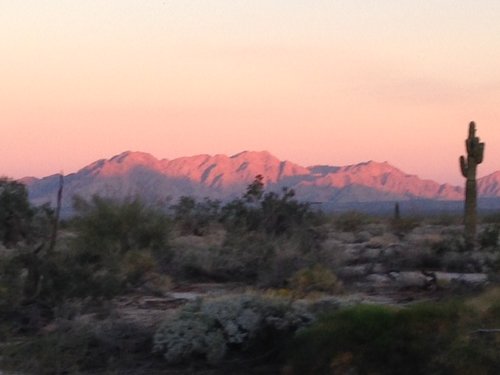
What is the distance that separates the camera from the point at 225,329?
47.7ft

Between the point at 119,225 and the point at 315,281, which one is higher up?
the point at 119,225

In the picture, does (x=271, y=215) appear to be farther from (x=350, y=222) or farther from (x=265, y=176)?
(x=265, y=176)

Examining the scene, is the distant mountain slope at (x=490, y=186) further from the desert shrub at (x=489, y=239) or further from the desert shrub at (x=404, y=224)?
the desert shrub at (x=489, y=239)

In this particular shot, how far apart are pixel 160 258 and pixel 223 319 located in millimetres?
11830

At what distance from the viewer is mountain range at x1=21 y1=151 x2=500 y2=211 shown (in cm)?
13775

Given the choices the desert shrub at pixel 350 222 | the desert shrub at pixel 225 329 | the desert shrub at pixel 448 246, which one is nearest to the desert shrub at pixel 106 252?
the desert shrub at pixel 225 329

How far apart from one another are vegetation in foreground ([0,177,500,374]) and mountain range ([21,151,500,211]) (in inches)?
3844

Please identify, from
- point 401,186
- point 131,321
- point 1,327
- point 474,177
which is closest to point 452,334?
point 131,321

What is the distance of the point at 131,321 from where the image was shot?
54.8ft

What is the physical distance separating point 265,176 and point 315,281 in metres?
119

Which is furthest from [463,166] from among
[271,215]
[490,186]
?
[490,186]

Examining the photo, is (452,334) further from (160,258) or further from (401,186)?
(401,186)

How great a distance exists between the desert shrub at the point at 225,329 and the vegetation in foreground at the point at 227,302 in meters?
0.02

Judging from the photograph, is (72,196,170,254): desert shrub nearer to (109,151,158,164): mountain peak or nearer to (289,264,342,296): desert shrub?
(289,264,342,296): desert shrub
